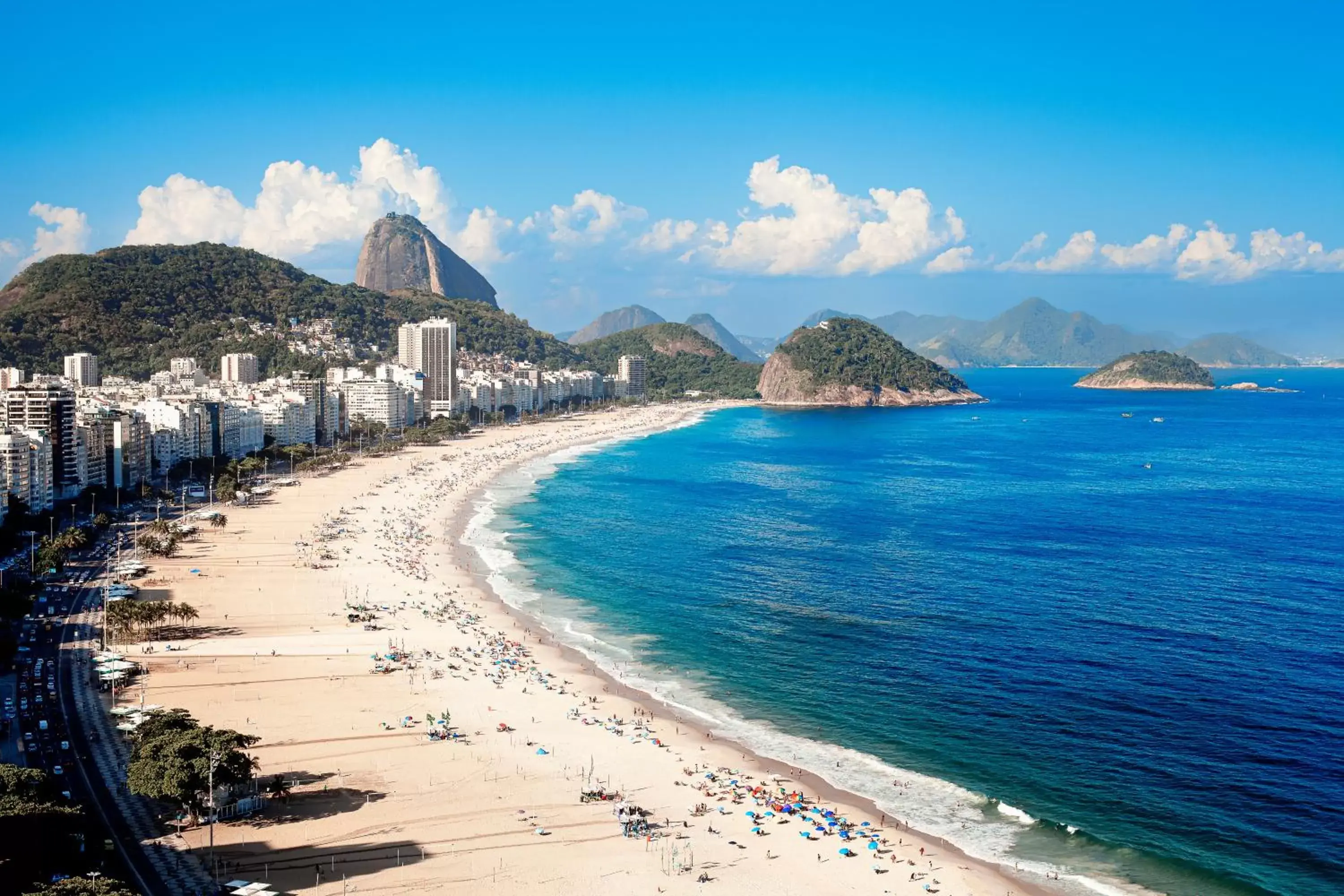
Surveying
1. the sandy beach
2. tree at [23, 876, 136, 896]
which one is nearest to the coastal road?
the sandy beach

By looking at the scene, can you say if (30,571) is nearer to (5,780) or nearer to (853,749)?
(5,780)

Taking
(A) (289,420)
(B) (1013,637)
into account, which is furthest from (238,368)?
(B) (1013,637)

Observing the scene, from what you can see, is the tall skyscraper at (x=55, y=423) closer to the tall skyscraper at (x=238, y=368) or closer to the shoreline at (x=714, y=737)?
the shoreline at (x=714, y=737)

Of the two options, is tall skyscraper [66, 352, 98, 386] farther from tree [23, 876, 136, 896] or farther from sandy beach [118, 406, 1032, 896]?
tree [23, 876, 136, 896]

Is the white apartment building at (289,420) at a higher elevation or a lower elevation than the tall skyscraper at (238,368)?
lower

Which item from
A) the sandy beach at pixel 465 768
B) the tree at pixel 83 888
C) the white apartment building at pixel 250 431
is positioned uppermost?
the white apartment building at pixel 250 431

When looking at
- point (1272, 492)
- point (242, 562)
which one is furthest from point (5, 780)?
point (1272, 492)

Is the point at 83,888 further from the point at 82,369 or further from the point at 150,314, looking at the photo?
the point at 150,314

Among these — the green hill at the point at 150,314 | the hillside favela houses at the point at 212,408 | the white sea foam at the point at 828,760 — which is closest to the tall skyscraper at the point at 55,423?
the hillside favela houses at the point at 212,408
